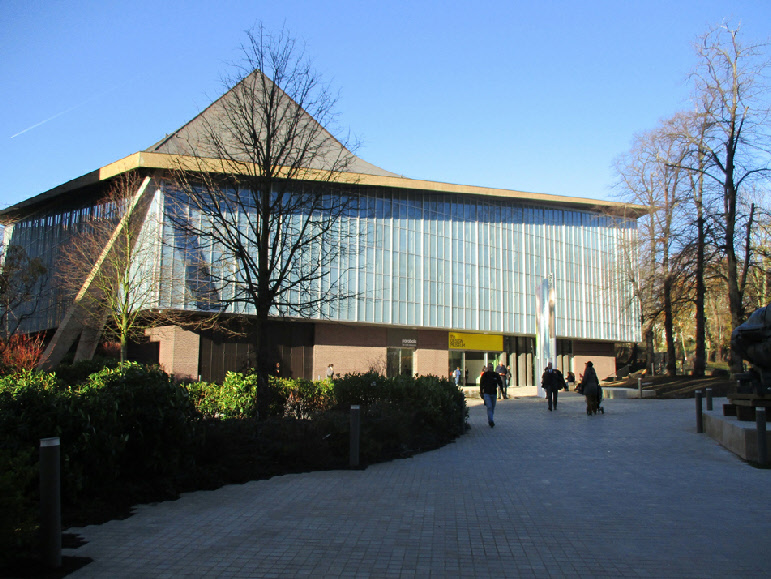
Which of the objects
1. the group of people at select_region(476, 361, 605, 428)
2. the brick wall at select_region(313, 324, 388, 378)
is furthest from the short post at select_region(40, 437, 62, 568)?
the brick wall at select_region(313, 324, 388, 378)

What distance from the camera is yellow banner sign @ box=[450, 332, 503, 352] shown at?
44.3 m

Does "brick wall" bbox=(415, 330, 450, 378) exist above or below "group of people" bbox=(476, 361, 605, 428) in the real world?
above

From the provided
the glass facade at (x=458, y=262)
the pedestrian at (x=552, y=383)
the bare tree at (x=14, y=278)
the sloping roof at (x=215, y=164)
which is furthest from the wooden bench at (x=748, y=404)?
the bare tree at (x=14, y=278)

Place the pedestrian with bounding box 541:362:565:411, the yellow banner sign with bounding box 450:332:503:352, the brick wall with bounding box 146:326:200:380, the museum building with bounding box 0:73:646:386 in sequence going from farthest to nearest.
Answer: the yellow banner sign with bounding box 450:332:503:352 < the brick wall with bounding box 146:326:200:380 < the museum building with bounding box 0:73:646:386 < the pedestrian with bounding box 541:362:565:411

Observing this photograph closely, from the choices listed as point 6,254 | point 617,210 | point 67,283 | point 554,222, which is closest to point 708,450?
point 67,283

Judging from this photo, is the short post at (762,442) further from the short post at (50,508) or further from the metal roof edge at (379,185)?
the metal roof edge at (379,185)

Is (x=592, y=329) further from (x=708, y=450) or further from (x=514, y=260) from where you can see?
(x=708, y=450)

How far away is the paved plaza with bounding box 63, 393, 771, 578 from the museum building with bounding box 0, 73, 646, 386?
1946 cm

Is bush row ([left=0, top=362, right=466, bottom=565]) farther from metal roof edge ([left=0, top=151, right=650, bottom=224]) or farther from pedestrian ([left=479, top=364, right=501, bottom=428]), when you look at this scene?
metal roof edge ([left=0, top=151, right=650, bottom=224])

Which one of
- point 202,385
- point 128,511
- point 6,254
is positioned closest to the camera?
point 128,511

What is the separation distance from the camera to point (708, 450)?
38.2ft

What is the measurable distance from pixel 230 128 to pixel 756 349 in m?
11.0

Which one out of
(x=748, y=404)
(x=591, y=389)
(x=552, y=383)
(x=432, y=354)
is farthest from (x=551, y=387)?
(x=432, y=354)

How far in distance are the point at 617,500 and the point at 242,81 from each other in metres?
10.1
